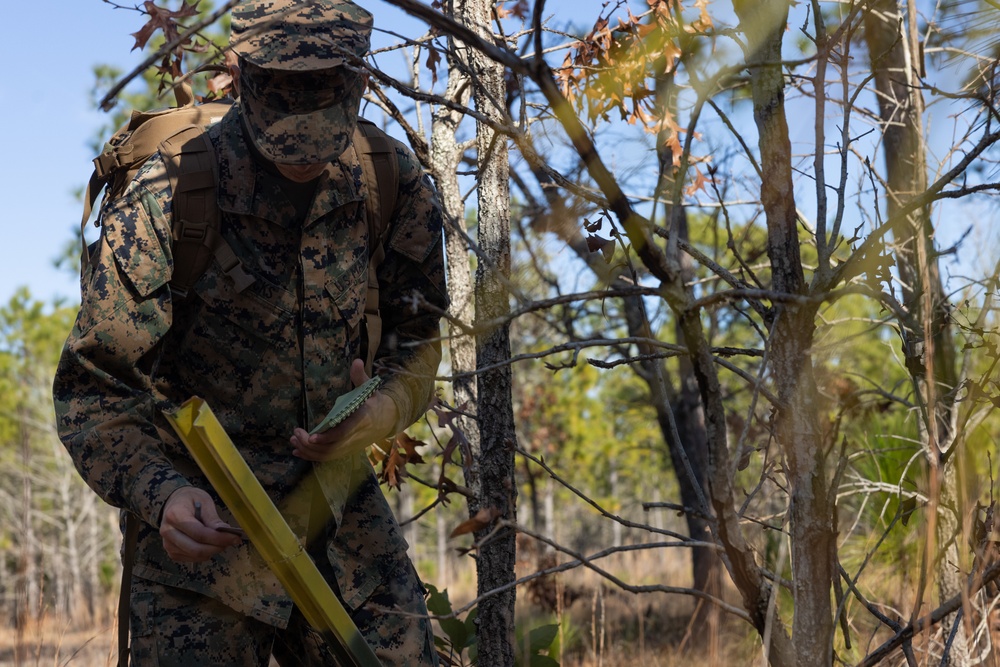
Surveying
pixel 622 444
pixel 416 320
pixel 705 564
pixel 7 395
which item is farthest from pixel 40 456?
pixel 416 320

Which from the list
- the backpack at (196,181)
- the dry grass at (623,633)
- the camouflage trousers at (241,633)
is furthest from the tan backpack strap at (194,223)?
the dry grass at (623,633)

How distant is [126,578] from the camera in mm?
1923

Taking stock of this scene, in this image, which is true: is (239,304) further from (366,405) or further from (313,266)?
(366,405)

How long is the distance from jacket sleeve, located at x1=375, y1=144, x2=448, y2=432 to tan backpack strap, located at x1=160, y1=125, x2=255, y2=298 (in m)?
0.38

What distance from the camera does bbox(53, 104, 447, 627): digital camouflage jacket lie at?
1.75 meters

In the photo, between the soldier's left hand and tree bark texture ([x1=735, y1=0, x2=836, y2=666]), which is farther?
the soldier's left hand

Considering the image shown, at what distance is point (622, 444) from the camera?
1037 inches

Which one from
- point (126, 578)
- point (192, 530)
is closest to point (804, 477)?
point (192, 530)

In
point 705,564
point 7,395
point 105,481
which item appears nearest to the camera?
point 105,481

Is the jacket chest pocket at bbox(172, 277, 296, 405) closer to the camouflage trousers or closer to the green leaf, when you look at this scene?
the camouflage trousers

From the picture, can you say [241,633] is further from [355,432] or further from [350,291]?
[350,291]

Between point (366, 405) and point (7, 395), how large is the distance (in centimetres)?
2827

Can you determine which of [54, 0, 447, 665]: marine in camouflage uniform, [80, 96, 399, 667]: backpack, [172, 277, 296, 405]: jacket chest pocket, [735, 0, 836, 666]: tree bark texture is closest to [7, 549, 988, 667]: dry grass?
[54, 0, 447, 665]: marine in camouflage uniform

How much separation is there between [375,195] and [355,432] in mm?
559
